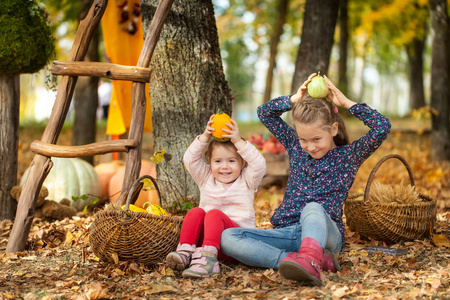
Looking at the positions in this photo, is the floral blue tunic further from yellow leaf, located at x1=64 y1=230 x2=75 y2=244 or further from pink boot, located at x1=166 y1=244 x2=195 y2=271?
yellow leaf, located at x1=64 y1=230 x2=75 y2=244

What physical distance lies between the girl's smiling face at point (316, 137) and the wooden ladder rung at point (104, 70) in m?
1.22

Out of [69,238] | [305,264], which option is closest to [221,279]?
[305,264]

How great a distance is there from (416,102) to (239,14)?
6872 millimetres

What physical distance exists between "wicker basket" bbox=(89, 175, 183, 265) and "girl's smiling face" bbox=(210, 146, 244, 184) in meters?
0.45

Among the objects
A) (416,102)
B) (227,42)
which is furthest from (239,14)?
(416,102)

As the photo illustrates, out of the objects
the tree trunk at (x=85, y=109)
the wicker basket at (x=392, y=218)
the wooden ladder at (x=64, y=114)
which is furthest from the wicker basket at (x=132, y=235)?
the tree trunk at (x=85, y=109)

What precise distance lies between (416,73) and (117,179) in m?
11.9

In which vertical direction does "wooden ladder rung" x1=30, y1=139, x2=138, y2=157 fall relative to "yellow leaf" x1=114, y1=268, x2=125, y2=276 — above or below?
above

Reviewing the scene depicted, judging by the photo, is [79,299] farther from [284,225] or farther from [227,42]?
[227,42]

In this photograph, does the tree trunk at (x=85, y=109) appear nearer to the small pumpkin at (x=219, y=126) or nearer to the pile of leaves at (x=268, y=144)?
the pile of leaves at (x=268, y=144)

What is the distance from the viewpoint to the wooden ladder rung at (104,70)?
3514 millimetres

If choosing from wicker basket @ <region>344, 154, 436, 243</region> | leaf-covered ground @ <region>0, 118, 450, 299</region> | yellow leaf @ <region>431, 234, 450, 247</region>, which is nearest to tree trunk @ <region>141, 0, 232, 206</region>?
leaf-covered ground @ <region>0, 118, 450, 299</region>

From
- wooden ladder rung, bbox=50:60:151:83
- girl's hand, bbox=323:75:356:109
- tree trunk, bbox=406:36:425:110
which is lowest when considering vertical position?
girl's hand, bbox=323:75:356:109

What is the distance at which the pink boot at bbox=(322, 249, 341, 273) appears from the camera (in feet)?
9.53
